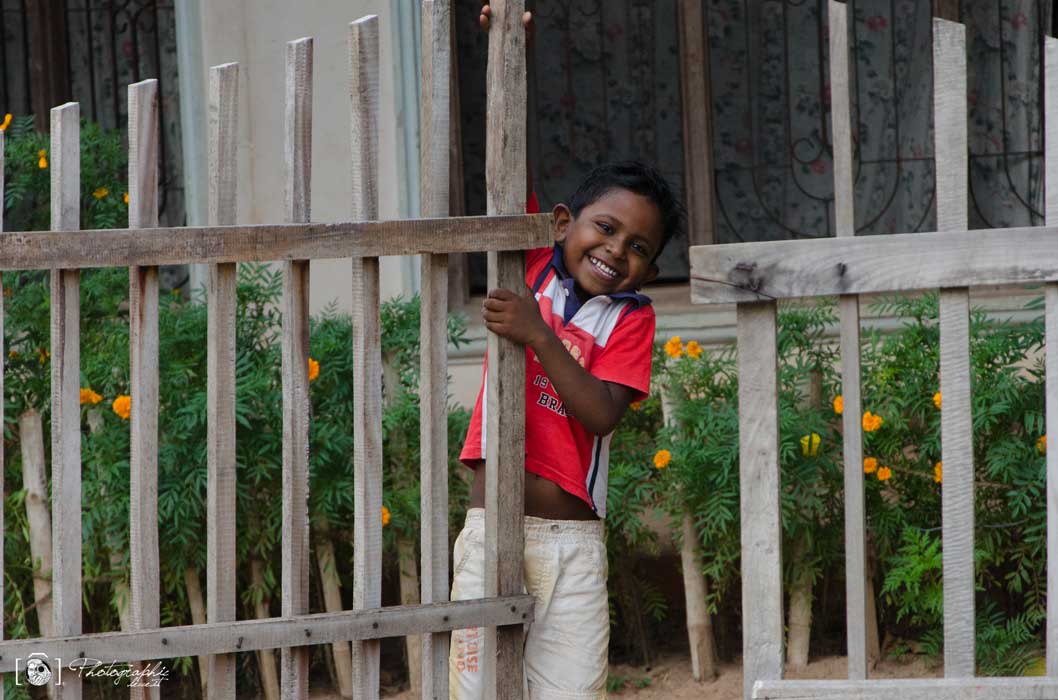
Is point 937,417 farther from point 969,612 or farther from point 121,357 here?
point 121,357

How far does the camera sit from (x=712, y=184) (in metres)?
5.09

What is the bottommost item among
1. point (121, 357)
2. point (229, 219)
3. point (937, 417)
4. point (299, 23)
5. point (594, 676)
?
point (594, 676)

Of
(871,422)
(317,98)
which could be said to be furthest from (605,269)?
(317,98)

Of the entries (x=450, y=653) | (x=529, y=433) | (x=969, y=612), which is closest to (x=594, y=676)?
(x=450, y=653)

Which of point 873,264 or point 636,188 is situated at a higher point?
point 636,188

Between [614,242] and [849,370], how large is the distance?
573 millimetres

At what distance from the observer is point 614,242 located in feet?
8.60

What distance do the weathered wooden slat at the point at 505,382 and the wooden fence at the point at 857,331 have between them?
0.35 metres

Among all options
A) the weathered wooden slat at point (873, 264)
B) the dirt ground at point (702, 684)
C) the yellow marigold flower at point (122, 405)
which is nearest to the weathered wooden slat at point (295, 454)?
the weathered wooden slat at point (873, 264)

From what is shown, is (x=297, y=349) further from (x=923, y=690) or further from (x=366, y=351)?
(x=923, y=690)

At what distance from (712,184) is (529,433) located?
2690 mm

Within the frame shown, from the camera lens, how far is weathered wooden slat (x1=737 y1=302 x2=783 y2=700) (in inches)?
90.3

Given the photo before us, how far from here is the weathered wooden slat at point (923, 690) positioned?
2.24m

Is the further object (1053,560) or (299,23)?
(299,23)
